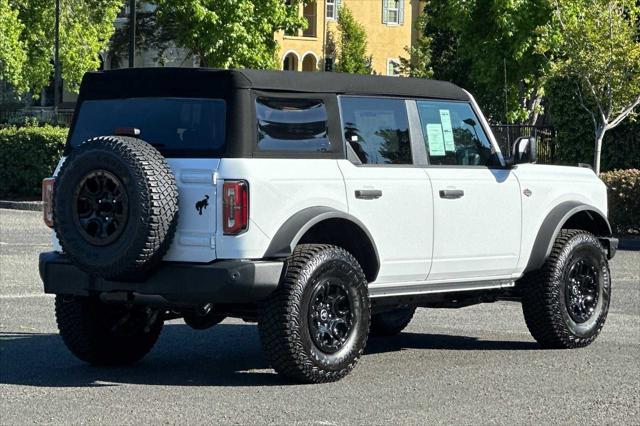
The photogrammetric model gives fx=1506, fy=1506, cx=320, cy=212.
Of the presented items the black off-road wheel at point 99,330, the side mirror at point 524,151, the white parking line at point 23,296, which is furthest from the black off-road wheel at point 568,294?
the white parking line at point 23,296

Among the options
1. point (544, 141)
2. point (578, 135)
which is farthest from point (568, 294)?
point (544, 141)

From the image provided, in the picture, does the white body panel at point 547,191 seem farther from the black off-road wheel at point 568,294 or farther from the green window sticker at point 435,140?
the green window sticker at point 435,140

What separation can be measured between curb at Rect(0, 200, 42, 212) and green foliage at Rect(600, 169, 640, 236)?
1257 cm

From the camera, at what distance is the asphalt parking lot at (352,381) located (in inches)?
327

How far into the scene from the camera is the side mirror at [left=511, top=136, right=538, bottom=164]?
10945 millimetres

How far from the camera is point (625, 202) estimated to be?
2553 centimetres

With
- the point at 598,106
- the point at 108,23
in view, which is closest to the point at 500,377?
the point at 598,106

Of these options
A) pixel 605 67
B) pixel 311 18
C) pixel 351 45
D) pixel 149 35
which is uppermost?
pixel 311 18

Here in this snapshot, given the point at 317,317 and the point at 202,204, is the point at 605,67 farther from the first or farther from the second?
the point at 202,204

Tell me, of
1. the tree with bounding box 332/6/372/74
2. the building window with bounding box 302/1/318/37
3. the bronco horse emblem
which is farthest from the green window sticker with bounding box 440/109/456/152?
the building window with bounding box 302/1/318/37

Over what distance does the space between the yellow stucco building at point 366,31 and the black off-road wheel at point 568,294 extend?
195 feet

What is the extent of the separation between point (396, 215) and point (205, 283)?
1.69 m

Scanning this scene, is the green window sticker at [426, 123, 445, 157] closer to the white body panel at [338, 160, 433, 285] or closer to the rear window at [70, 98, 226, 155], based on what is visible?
the white body panel at [338, 160, 433, 285]

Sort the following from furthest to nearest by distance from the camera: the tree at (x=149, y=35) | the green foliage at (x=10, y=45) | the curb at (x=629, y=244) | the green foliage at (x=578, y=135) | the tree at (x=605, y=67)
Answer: the tree at (x=149, y=35) < the green foliage at (x=10, y=45) < the tree at (x=605, y=67) < the green foliage at (x=578, y=135) < the curb at (x=629, y=244)
